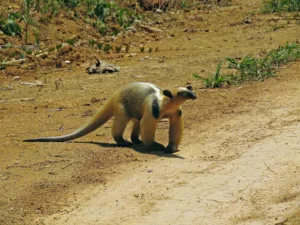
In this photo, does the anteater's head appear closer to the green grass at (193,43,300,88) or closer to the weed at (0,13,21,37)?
the green grass at (193,43,300,88)

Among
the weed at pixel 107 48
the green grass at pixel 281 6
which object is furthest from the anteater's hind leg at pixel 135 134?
the green grass at pixel 281 6

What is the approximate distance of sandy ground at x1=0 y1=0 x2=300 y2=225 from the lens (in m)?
7.64

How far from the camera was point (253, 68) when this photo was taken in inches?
529

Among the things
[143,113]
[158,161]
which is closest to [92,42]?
[143,113]

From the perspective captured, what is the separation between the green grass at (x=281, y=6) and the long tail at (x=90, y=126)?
10882mm

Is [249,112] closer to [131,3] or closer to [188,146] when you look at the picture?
[188,146]

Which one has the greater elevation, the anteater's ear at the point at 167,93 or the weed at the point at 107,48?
the anteater's ear at the point at 167,93

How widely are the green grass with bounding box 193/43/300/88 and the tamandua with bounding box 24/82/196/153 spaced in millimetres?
2885

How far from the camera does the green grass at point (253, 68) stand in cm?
1294

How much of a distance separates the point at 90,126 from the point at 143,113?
0.91 meters

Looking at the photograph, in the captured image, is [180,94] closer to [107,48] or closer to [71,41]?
[107,48]

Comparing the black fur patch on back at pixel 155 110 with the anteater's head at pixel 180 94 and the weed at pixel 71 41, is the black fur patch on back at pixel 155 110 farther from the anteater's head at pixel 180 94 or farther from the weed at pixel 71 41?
the weed at pixel 71 41

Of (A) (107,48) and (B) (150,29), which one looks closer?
(A) (107,48)

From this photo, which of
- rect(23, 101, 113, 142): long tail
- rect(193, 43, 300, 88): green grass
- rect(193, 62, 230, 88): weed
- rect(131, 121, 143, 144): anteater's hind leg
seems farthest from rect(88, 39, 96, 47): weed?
rect(131, 121, 143, 144): anteater's hind leg
